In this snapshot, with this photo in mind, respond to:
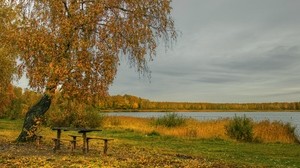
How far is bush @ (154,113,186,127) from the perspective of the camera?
116 feet

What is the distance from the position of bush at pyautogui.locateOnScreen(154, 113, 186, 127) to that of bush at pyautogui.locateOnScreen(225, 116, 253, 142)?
7.68 m

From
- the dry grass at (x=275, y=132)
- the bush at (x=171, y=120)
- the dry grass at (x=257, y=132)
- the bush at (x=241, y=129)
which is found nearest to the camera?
the bush at (x=241, y=129)

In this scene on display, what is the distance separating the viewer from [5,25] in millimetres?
27484

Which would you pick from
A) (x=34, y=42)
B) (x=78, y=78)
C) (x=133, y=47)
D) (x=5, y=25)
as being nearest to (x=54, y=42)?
(x=34, y=42)

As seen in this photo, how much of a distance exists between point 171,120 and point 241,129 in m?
9.71

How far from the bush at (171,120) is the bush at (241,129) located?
7678mm

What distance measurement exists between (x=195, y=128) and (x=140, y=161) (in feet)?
58.4

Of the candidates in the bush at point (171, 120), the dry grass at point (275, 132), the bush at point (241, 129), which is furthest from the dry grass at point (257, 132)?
the bush at point (171, 120)

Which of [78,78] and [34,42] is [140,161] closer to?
[78,78]

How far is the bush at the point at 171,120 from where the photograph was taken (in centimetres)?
3547

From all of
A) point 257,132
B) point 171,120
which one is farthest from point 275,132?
point 171,120

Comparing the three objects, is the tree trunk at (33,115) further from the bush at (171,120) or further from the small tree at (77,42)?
the bush at (171,120)

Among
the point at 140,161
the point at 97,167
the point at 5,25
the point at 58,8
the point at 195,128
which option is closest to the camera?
the point at 97,167

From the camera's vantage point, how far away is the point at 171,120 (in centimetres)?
3584
